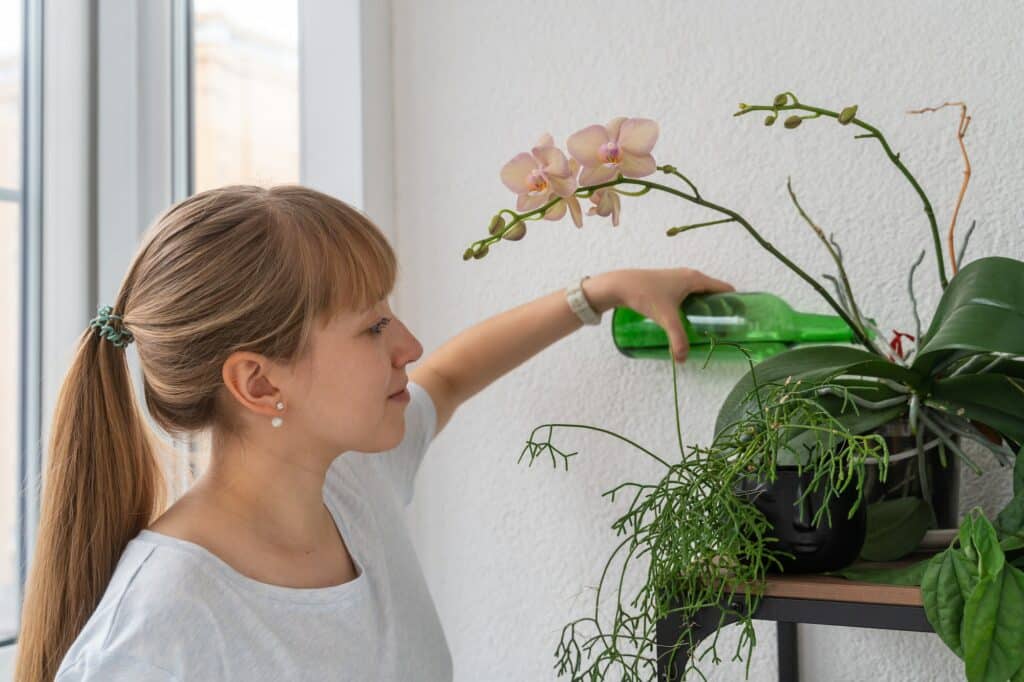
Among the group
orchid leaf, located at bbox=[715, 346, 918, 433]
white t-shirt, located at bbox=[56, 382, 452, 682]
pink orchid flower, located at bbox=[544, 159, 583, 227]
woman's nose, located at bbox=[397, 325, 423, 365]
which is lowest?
white t-shirt, located at bbox=[56, 382, 452, 682]

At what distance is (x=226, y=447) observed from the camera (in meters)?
0.91

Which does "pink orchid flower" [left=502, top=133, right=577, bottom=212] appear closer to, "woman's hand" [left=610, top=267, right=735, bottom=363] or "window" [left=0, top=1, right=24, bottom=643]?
"woman's hand" [left=610, top=267, right=735, bottom=363]

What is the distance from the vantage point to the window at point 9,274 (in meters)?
1.15

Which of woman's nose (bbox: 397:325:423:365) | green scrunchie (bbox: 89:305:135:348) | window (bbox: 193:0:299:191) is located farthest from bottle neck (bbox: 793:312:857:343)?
window (bbox: 193:0:299:191)

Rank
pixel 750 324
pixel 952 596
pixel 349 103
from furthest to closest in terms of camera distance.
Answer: pixel 349 103 → pixel 750 324 → pixel 952 596

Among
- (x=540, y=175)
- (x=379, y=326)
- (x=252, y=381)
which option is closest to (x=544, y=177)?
(x=540, y=175)

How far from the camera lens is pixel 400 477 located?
111 centimetres

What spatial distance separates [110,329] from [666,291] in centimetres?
52

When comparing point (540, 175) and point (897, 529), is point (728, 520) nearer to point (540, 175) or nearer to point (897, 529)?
point (897, 529)

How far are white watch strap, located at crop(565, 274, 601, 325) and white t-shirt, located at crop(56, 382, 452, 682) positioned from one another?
19 centimetres

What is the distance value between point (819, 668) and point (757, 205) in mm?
495

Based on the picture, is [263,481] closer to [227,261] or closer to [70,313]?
[227,261]

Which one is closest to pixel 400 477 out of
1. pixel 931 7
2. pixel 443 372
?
pixel 443 372

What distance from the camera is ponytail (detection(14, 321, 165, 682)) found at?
852mm
